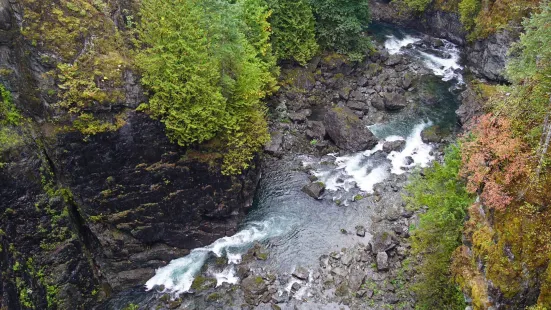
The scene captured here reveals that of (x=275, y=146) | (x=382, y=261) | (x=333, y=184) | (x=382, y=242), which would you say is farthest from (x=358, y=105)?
(x=382, y=261)

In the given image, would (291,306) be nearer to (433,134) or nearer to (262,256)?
(262,256)

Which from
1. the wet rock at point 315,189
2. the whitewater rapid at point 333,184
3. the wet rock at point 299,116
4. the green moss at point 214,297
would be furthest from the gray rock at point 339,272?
the wet rock at point 299,116

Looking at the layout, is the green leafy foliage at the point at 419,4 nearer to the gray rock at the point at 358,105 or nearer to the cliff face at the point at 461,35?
the cliff face at the point at 461,35

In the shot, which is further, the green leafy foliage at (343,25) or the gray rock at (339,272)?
the green leafy foliage at (343,25)

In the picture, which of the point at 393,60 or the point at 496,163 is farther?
the point at 393,60

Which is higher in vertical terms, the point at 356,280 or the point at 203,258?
the point at 203,258

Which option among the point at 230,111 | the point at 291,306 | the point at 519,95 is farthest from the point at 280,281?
the point at 519,95

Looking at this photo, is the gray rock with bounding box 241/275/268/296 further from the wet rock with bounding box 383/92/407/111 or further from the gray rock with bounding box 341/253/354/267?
the wet rock with bounding box 383/92/407/111

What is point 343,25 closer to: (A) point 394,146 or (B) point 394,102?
(B) point 394,102
